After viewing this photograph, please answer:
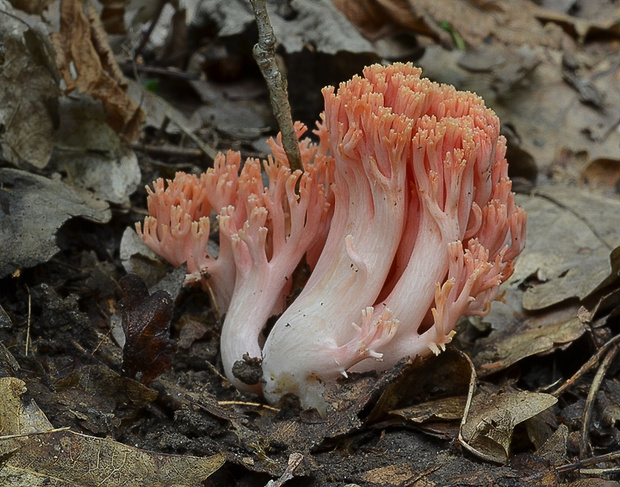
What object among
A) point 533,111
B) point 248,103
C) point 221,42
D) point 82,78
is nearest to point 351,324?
point 82,78

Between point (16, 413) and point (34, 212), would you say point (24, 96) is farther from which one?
point (16, 413)

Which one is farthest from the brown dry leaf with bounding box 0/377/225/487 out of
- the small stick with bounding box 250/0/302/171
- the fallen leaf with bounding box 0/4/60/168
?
the fallen leaf with bounding box 0/4/60/168

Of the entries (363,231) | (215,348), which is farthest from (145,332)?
(363,231)

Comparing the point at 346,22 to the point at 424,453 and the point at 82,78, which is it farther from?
the point at 424,453

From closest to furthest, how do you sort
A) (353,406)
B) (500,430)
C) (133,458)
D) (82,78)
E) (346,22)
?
(133,458)
(500,430)
(353,406)
(82,78)
(346,22)

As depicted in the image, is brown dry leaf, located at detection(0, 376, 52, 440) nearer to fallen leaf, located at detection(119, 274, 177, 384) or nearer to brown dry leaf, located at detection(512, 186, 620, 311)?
fallen leaf, located at detection(119, 274, 177, 384)

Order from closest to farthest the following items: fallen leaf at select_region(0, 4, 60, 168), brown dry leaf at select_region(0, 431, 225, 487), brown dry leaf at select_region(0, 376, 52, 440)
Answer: brown dry leaf at select_region(0, 431, 225, 487)
brown dry leaf at select_region(0, 376, 52, 440)
fallen leaf at select_region(0, 4, 60, 168)

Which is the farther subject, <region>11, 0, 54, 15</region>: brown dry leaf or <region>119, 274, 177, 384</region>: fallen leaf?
<region>11, 0, 54, 15</region>: brown dry leaf
